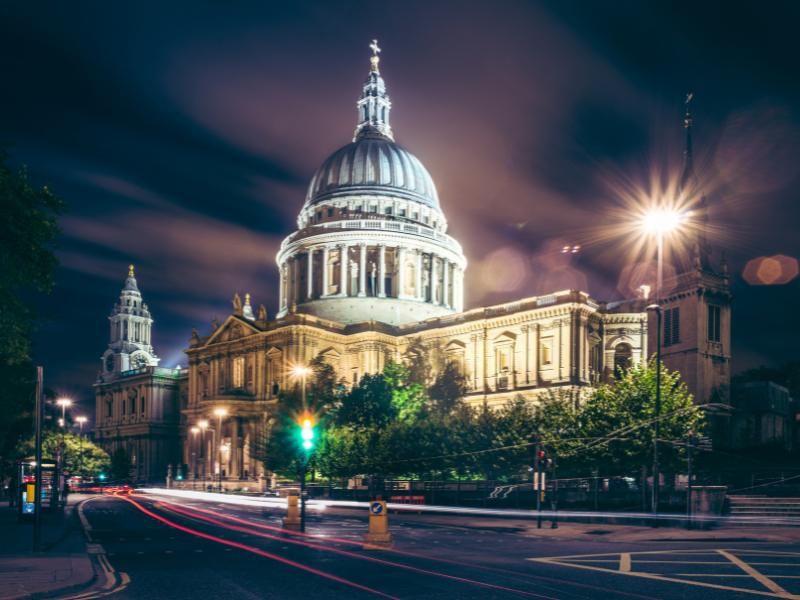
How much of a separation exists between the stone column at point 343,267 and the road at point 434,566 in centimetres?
7854

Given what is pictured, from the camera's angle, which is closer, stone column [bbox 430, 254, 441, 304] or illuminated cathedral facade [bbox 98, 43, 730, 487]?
illuminated cathedral facade [bbox 98, 43, 730, 487]

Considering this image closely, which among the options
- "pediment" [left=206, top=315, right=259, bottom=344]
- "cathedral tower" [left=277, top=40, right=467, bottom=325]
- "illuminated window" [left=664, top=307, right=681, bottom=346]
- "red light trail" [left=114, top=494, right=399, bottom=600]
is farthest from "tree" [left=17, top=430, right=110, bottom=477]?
"red light trail" [left=114, top=494, right=399, bottom=600]

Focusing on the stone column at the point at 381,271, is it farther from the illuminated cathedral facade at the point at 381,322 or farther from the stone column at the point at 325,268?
the stone column at the point at 325,268

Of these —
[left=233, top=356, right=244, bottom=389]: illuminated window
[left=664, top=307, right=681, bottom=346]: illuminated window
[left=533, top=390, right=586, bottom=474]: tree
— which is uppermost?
[left=664, top=307, right=681, bottom=346]: illuminated window

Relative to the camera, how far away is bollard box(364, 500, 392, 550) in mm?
24688

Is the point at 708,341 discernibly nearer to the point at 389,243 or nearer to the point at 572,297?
the point at 572,297

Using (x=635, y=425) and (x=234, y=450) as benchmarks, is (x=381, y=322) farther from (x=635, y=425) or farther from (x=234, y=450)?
(x=635, y=425)

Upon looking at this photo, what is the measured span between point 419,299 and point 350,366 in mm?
18050

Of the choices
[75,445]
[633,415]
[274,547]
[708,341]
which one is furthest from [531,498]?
[75,445]

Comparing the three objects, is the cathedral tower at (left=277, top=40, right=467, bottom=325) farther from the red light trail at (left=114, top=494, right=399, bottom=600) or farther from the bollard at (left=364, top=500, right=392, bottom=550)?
the bollard at (left=364, top=500, right=392, bottom=550)

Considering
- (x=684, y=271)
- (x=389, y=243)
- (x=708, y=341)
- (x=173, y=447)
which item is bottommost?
(x=173, y=447)

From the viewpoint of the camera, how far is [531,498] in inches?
1905

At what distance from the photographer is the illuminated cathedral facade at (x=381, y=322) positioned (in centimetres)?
8212

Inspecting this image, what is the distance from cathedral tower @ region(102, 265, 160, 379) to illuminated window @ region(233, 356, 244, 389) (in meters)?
56.7
